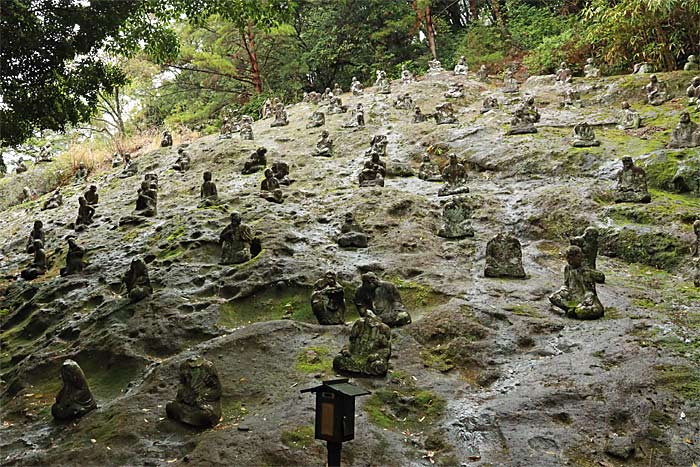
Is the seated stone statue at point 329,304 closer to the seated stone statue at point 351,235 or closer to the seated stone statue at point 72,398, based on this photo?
the seated stone statue at point 351,235

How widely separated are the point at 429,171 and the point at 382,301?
665cm

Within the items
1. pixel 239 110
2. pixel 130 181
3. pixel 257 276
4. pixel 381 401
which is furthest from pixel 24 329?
pixel 239 110

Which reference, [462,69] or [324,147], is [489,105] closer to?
[324,147]

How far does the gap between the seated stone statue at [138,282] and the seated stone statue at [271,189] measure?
13.1 feet

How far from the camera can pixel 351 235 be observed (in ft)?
35.7

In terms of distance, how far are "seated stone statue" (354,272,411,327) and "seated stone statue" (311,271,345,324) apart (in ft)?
0.97

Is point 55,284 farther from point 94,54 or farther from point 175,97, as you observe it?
point 175,97

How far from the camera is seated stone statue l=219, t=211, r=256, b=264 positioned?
34.0ft

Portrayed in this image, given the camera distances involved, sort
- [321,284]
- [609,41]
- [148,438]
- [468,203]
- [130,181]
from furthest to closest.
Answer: [609,41] → [130,181] → [468,203] → [321,284] → [148,438]

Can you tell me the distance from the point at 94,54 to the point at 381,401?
8.90 metres

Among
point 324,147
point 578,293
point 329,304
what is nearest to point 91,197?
point 324,147

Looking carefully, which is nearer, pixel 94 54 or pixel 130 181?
pixel 94 54

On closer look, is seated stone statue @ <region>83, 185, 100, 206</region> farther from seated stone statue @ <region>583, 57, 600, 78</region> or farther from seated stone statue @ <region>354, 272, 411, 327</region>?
seated stone statue @ <region>583, 57, 600, 78</region>

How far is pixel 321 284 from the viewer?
884cm
